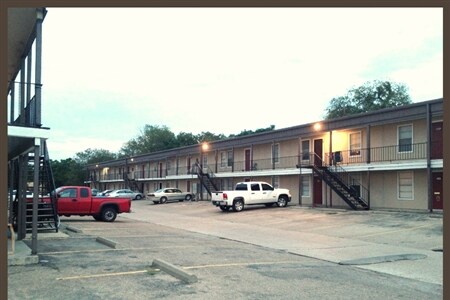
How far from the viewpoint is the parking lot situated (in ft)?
26.1

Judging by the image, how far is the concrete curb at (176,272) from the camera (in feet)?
27.9

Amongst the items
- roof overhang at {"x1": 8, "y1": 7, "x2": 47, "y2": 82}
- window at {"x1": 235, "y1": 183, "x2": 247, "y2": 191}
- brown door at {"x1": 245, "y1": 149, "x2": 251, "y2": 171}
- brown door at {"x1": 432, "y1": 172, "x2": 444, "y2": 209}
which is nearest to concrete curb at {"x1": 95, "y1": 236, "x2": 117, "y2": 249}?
roof overhang at {"x1": 8, "y1": 7, "x2": 47, "y2": 82}

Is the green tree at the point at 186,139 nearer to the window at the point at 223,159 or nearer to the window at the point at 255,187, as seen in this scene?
the window at the point at 223,159

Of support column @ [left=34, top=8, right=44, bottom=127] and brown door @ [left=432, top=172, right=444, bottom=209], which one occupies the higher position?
support column @ [left=34, top=8, right=44, bottom=127]

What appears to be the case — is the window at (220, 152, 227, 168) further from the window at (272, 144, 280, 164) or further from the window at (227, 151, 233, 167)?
the window at (272, 144, 280, 164)

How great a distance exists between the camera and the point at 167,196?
45.8 m

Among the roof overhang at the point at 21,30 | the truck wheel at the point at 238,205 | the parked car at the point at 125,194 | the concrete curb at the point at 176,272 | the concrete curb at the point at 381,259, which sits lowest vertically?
the parked car at the point at 125,194

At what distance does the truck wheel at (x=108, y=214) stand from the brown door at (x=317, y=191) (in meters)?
14.6

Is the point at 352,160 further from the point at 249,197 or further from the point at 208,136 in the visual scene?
the point at 208,136

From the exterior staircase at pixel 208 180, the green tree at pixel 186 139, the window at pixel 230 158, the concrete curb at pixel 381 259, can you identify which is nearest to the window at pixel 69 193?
the concrete curb at pixel 381 259

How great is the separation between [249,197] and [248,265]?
786 inches

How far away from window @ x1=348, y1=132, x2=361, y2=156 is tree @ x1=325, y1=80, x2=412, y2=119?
31.5m

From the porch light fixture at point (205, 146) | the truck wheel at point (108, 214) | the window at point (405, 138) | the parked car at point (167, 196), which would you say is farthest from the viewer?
the parked car at point (167, 196)

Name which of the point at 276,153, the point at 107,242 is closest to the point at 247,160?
the point at 276,153
